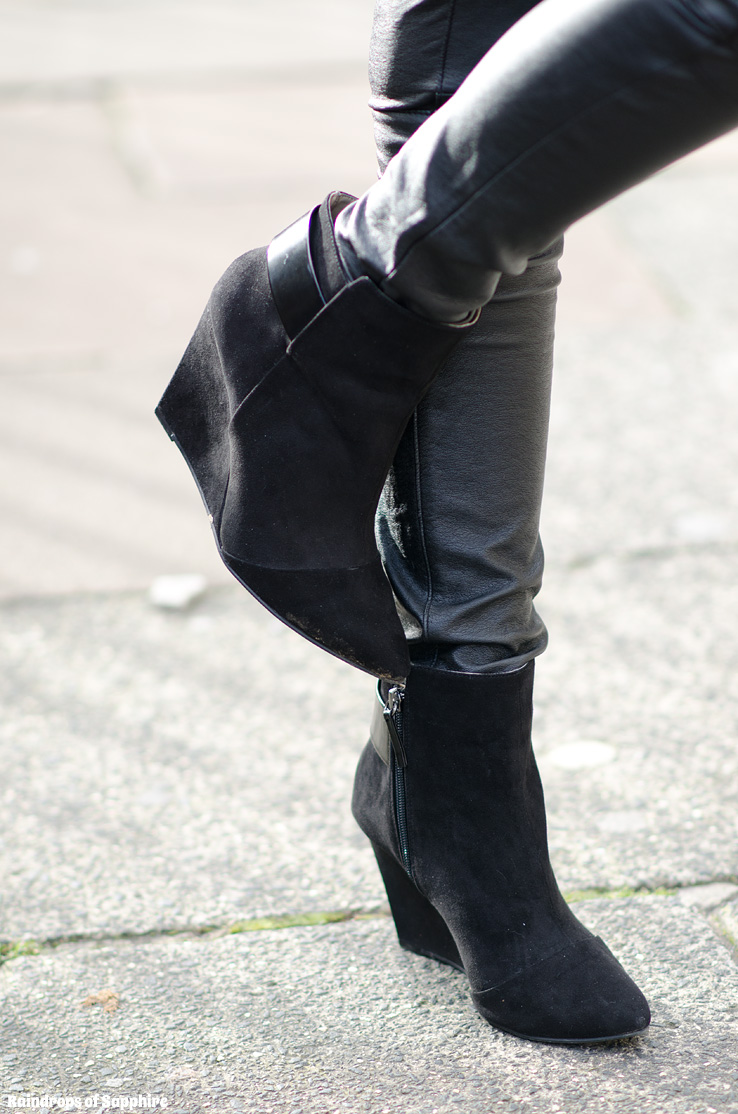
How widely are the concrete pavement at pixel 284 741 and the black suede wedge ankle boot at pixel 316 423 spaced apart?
0.42m

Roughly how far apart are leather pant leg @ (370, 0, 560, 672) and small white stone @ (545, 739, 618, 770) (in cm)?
52

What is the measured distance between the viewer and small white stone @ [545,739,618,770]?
1.62 metres

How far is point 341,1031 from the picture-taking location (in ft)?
3.88

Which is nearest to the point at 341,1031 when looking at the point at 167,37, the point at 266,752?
the point at 266,752

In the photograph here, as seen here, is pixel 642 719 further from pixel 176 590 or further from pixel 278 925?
pixel 176 590

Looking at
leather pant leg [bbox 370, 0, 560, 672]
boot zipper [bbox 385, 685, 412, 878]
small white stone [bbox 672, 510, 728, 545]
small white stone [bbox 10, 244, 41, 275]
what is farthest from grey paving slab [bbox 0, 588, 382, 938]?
small white stone [bbox 10, 244, 41, 275]

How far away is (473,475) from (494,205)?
279 millimetres

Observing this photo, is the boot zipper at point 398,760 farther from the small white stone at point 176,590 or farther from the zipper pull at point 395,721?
the small white stone at point 176,590

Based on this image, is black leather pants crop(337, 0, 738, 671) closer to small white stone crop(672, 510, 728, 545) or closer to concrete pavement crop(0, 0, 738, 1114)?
concrete pavement crop(0, 0, 738, 1114)

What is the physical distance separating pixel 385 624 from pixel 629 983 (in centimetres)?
43

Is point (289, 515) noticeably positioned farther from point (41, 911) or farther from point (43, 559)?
point (43, 559)

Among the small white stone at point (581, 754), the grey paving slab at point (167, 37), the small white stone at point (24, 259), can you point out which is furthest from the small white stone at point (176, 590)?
the grey paving slab at point (167, 37)

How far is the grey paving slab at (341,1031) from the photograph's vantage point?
1.09m

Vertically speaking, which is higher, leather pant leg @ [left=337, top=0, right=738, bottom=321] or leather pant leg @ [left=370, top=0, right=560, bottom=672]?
leather pant leg @ [left=337, top=0, right=738, bottom=321]
